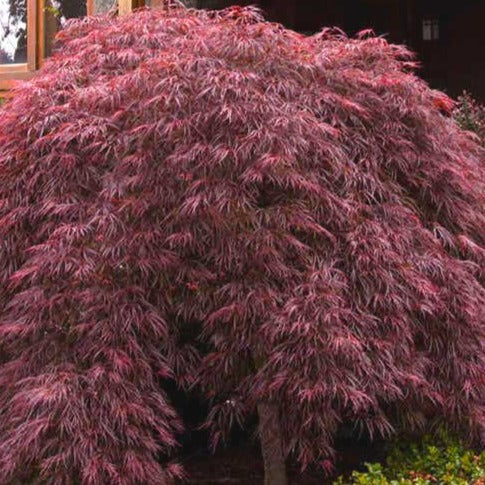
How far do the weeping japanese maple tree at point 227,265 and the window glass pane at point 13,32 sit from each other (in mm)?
4872

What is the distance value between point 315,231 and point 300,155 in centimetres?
44

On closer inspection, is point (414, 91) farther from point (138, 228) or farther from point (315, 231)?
point (138, 228)

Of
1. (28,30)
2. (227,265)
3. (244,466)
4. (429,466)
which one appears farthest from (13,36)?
(429,466)

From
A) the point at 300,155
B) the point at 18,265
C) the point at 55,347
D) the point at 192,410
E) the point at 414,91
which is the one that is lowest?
the point at 192,410

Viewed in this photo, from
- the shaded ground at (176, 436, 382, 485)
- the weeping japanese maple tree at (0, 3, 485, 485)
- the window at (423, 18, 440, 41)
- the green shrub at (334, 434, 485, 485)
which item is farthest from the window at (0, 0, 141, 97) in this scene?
the green shrub at (334, 434, 485, 485)

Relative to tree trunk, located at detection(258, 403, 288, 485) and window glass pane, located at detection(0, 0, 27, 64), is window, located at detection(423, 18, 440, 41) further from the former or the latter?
tree trunk, located at detection(258, 403, 288, 485)

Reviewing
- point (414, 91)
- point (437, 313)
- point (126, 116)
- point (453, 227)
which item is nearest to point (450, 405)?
point (437, 313)

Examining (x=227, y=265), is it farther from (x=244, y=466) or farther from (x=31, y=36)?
(x=31, y=36)

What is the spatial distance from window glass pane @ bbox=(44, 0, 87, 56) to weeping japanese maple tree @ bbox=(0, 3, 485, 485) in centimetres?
446

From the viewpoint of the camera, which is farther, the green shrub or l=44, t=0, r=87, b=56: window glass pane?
l=44, t=0, r=87, b=56: window glass pane

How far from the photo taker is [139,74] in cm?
524

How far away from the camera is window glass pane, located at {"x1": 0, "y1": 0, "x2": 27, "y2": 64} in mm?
10164

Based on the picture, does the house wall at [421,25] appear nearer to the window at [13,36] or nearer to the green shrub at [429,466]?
the window at [13,36]

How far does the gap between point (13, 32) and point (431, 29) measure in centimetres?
563
